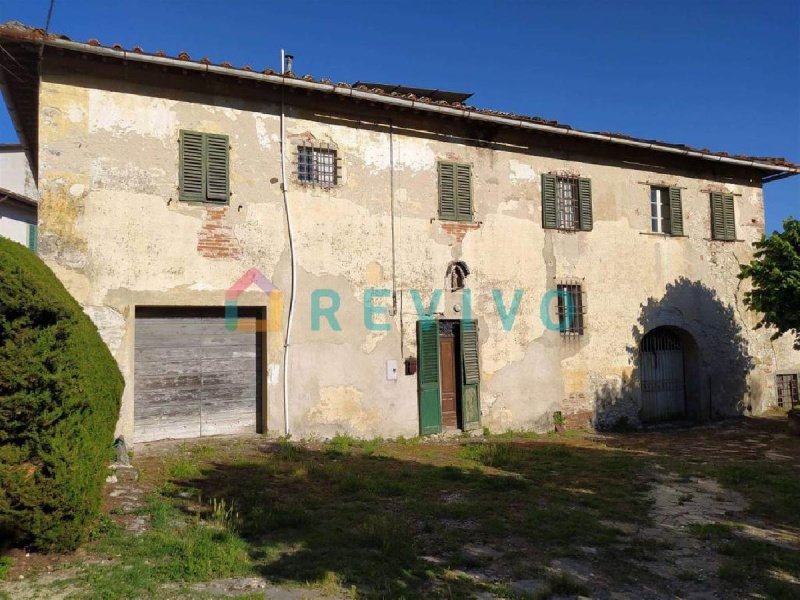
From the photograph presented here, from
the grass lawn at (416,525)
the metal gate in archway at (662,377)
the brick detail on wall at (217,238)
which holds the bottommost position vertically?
the grass lawn at (416,525)

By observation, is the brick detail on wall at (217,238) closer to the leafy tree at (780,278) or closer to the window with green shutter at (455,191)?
the window with green shutter at (455,191)

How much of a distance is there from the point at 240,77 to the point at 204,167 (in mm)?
1594

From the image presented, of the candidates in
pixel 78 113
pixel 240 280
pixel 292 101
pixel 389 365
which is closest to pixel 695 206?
pixel 389 365

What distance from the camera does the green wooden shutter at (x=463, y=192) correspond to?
12000mm

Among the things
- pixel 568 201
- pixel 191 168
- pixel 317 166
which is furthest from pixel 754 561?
pixel 568 201

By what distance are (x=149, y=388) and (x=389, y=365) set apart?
4123 millimetres

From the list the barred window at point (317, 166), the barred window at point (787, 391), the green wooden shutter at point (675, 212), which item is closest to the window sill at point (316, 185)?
the barred window at point (317, 166)

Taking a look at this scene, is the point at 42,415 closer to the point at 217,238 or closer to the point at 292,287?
the point at 217,238

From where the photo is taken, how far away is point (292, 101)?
10547 mm

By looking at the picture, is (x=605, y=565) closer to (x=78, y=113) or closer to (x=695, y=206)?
(x=78, y=113)

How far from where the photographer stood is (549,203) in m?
12.9

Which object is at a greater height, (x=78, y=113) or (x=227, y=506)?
(x=78, y=113)

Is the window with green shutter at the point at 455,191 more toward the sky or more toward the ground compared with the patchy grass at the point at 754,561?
more toward the sky

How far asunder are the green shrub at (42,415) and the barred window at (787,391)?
53.2 ft
